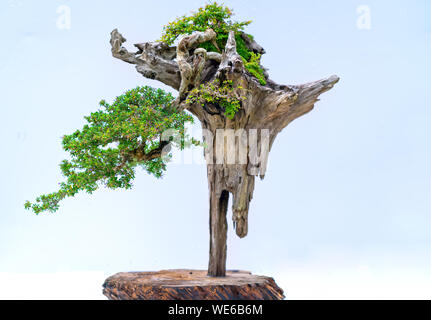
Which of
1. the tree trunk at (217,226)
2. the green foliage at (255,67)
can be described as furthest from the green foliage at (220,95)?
the tree trunk at (217,226)

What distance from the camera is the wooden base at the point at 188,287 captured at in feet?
21.2

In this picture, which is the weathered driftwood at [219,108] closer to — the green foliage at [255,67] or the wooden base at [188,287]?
the green foliage at [255,67]

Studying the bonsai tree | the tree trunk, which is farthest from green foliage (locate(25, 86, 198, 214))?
the tree trunk

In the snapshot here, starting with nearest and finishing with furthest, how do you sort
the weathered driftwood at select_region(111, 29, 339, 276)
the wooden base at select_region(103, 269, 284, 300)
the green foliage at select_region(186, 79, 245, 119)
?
the wooden base at select_region(103, 269, 284, 300) < the green foliage at select_region(186, 79, 245, 119) < the weathered driftwood at select_region(111, 29, 339, 276)

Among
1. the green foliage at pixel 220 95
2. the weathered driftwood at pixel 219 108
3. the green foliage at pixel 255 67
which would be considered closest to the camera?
the green foliage at pixel 220 95

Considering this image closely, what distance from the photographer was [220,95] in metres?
6.90

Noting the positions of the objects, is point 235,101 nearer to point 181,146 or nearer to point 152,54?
point 181,146

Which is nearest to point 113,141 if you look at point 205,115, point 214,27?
point 205,115

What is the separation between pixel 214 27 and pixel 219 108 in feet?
4.14

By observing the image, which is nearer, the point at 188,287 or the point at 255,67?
the point at 188,287

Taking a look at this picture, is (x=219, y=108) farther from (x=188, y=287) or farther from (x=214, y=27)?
(x=188, y=287)

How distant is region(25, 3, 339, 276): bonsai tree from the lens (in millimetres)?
6785

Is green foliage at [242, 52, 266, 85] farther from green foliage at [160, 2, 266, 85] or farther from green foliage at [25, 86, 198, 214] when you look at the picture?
green foliage at [25, 86, 198, 214]

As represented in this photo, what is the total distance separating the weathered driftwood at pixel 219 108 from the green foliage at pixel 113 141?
55 cm
